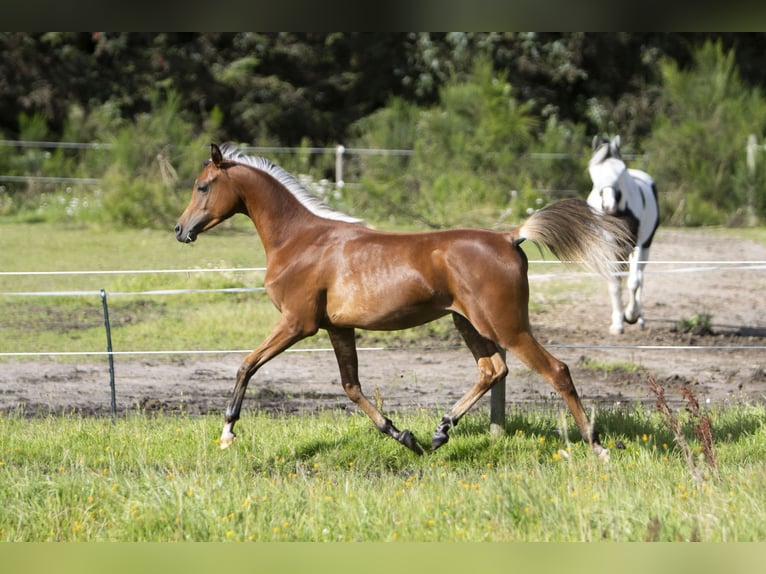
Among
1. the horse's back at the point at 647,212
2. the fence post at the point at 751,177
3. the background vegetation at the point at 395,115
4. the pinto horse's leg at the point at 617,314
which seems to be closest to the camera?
the pinto horse's leg at the point at 617,314

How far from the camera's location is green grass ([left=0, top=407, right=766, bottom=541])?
474cm

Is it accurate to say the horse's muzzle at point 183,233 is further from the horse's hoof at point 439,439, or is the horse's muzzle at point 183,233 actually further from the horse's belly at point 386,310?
the horse's hoof at point 439,439

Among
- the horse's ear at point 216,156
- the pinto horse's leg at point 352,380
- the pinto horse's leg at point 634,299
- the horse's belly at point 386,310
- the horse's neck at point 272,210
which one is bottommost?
the pinto horse's leg at point 634,299

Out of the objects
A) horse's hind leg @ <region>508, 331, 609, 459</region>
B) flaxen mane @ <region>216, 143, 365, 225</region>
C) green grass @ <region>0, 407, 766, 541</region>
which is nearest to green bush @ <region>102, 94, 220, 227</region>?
green grass @ <region>0, 407, 766, 541</region>

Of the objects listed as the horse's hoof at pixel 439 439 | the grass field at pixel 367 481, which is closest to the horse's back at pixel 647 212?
the grass field at pixel 367 481

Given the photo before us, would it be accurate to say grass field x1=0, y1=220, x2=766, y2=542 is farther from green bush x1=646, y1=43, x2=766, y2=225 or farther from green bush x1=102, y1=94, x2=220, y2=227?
green bush x1=646, y1=43, x2=766, y2=225

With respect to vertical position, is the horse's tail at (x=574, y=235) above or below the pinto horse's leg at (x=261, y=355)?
above

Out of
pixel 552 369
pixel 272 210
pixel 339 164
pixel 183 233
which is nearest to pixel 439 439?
pixel 552 369

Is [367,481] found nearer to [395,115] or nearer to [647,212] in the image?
[647,212]

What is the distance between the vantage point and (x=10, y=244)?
1638 cm

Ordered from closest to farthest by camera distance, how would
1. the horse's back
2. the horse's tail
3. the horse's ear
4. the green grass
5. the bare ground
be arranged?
the green grass
the horse's tail
the horse's ear
the bare ground
the horse's back

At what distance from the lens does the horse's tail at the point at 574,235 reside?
20.1 feet

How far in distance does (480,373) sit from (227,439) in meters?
1.68

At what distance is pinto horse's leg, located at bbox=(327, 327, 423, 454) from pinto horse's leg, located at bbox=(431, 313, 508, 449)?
0.66 ft
